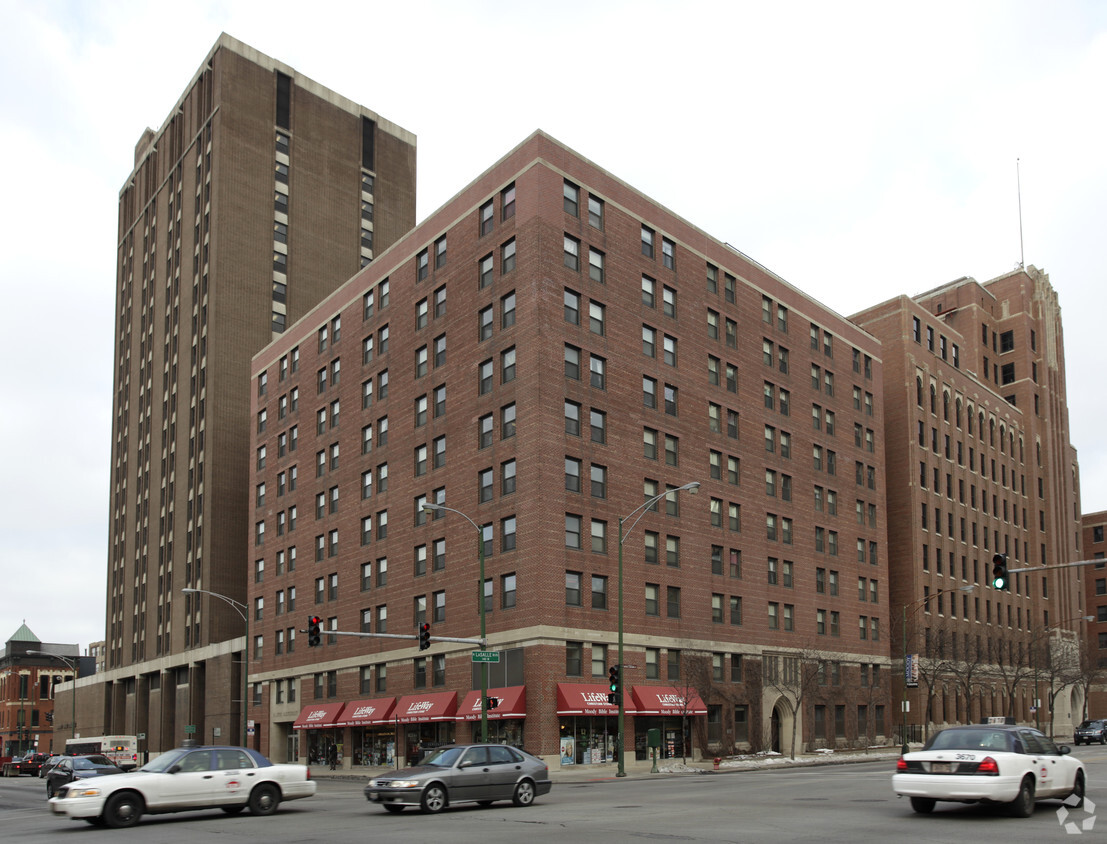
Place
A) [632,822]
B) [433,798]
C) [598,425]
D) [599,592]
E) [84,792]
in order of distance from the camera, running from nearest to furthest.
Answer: [632,822], [84,792], [433,798], [599,592], [598,425]

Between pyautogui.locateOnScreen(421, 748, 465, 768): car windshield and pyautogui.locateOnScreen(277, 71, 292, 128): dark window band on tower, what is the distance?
266ft

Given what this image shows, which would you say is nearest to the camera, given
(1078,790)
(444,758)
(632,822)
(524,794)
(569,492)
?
(632,822)

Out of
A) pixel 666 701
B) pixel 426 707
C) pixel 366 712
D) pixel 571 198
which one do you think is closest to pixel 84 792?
pixel 426 707

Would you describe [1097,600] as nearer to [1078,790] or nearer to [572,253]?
[572,253]

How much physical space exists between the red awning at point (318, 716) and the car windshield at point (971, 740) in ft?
157

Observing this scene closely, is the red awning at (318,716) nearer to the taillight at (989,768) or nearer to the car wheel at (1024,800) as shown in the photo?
the car wheel at (1024,800)

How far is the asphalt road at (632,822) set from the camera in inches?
659

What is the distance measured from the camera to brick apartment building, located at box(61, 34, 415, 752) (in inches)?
3425

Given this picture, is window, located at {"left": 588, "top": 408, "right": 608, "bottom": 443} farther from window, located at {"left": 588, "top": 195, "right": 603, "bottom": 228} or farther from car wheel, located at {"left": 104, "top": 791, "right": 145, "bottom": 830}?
car wheel, located at {"left": 104, "top": 791, "right": 145, "bottom": 830}

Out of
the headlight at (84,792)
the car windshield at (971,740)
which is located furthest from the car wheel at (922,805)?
the headlight at (84,792)

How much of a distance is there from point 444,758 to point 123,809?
661cm

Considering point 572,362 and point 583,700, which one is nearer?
point 583,700

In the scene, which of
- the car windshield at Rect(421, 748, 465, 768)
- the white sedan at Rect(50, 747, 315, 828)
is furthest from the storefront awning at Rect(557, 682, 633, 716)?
the white sedan at Rect(50, 747, 315, 828)

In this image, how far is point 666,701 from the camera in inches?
2055
